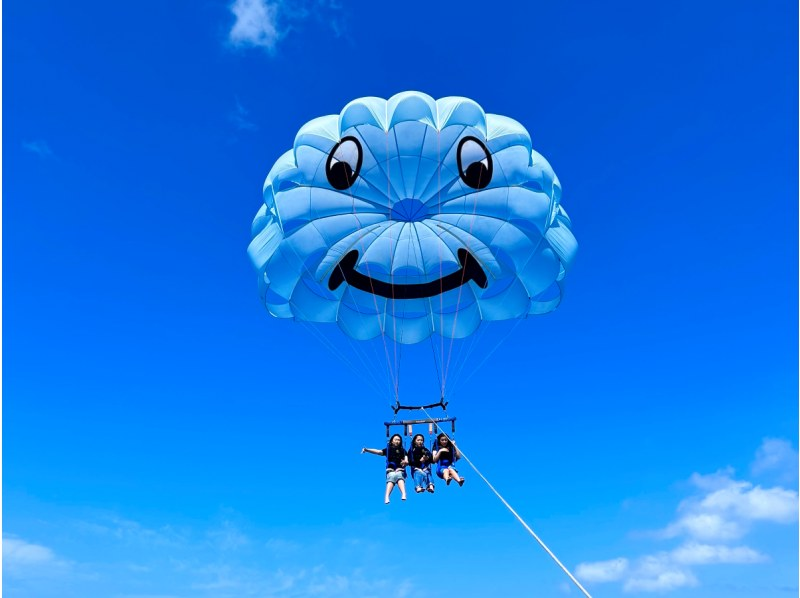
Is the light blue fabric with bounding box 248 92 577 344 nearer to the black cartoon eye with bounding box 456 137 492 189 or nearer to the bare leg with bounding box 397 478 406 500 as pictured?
the black cartoon eye with bounding box 456 137 492 189

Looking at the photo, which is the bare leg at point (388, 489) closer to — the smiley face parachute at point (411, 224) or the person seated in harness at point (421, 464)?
the person seated in harness at point (421, 464)

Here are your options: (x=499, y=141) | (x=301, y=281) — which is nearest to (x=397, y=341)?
(x=301, y=281)

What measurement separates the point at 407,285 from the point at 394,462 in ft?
13.5

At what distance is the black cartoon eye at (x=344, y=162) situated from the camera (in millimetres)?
12867

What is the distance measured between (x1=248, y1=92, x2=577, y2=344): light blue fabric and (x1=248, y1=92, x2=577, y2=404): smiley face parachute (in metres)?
0.02

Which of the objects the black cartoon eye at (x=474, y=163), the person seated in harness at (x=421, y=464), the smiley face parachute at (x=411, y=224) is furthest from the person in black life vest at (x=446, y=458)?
the black cartoon eye at (x=474, y=163)

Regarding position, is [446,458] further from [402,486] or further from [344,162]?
[344,162]

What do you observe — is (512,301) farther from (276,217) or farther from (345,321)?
(276,217)

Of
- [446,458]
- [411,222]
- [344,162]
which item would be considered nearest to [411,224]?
[411,222]

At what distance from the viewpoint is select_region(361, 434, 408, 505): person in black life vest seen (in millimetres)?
12047

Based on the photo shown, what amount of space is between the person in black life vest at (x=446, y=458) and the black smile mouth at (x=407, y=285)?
11.4ft

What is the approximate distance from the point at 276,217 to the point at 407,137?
2.95m

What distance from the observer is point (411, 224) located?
14.8 meters

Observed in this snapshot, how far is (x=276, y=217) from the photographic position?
13.4 m
